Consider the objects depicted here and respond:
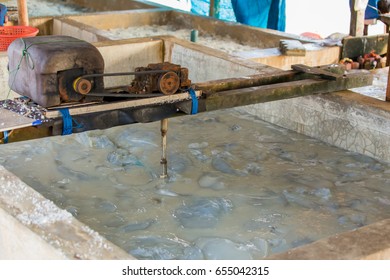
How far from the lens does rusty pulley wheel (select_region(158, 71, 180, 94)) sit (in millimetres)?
3947

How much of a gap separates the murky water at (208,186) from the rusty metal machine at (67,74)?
2.79 feet

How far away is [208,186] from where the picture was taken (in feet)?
15.3

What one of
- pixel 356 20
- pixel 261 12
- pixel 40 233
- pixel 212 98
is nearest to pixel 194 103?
pixel 212 98

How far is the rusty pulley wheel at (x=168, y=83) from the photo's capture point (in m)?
3.95

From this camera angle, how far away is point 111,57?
6.64 metres

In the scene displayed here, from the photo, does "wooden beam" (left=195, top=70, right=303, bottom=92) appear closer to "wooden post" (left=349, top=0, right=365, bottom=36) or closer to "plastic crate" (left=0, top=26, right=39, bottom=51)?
"plastic crate" (left=0, top=26, right=39, bottom=51)

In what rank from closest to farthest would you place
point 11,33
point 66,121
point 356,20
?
point 66,121 < point 11,33 < point 356,20

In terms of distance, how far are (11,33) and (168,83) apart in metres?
3.55

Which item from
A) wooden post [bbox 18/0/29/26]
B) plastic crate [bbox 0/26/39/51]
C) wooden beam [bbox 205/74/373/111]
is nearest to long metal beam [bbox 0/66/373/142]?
wooden beam [bbox 205/74/373/111]

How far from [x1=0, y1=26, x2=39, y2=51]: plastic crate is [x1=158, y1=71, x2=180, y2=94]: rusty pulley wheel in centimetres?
326

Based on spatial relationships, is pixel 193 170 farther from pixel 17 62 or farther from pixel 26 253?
pixel 26 253

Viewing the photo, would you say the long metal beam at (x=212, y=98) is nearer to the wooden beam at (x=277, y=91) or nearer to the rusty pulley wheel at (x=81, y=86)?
the wooden beam at (x=277, y=91)

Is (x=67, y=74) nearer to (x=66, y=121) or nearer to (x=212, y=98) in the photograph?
(x=66, y=121)

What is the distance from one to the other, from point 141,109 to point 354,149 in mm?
2040
